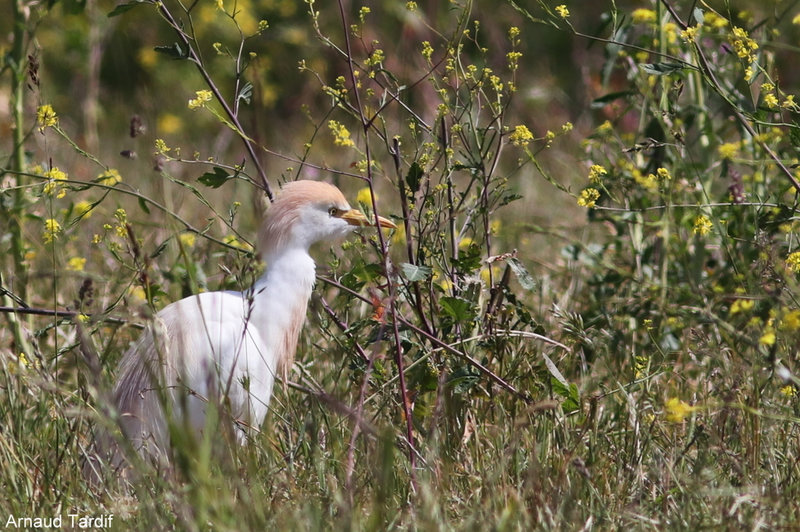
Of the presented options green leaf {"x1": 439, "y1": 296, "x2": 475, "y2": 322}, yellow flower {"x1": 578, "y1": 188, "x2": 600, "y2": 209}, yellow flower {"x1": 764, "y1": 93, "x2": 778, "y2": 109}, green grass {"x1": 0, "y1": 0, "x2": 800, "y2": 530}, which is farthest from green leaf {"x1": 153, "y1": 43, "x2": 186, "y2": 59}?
yellow flower {"x1": 764, "y1": 93, "x2": 778, "y2": 109}

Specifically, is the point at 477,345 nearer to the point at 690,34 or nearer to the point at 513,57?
the point at 513,57

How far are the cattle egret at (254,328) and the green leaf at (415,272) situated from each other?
0.39 meters

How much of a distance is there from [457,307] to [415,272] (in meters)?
0.13

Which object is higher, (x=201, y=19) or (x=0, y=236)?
(x=201, y=19)

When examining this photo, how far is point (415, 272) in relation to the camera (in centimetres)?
223

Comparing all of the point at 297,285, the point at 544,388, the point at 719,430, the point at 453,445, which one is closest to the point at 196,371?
the point at 297,285

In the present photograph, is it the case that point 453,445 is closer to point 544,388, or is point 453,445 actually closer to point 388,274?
point 544,388

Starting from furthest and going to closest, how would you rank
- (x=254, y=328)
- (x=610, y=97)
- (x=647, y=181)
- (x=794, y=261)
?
(x=610, y=97) → (x=254, y=328) → (x=794, y=261) → (x=647, y=181)

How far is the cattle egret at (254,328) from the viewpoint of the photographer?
2.53 m

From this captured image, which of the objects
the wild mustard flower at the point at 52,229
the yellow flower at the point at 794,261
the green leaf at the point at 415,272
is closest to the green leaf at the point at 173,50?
the wild mustard flower at the point at 52,229

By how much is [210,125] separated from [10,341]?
376 centimetres

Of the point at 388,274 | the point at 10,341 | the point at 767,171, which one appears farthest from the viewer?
the point at 10,341

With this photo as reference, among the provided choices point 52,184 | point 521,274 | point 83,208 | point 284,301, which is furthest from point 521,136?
point 83,208

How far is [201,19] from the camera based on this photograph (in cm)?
643
